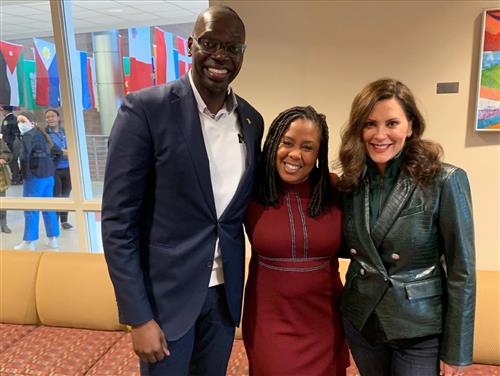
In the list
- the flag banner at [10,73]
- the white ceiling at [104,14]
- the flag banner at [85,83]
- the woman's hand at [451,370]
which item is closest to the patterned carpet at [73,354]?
the woman's hand at [451,370]

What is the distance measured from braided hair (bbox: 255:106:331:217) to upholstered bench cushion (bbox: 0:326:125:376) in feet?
4.45

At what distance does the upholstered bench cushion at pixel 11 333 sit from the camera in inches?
87.6

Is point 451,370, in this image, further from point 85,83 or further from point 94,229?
point 85,83

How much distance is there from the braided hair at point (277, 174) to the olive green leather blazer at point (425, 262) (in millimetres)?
176

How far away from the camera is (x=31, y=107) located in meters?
3.32

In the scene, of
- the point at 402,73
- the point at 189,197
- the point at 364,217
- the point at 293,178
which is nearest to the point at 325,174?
the point at 293,178

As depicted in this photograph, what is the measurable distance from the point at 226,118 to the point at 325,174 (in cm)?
39

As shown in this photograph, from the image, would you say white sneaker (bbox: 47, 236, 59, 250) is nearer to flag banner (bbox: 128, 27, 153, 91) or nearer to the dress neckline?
flag banner (bbox: 128, 27, 153, 91)

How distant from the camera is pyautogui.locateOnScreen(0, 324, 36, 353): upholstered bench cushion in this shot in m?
2.23

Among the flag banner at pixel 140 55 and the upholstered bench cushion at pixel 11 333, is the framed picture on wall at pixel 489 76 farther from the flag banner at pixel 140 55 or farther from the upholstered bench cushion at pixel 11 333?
the upholstered bench cushion at pixel 11 333

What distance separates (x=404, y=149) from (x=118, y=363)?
1666 mm

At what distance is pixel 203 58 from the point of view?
1164mm

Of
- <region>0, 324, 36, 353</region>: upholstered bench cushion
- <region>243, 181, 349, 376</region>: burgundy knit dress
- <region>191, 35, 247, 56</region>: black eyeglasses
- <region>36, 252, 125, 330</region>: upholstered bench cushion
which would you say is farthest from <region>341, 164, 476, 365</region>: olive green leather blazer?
<region>0, 324, 36, 353</region>: upholstered bench cushion

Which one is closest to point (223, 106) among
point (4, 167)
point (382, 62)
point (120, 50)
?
point (382, 62)
